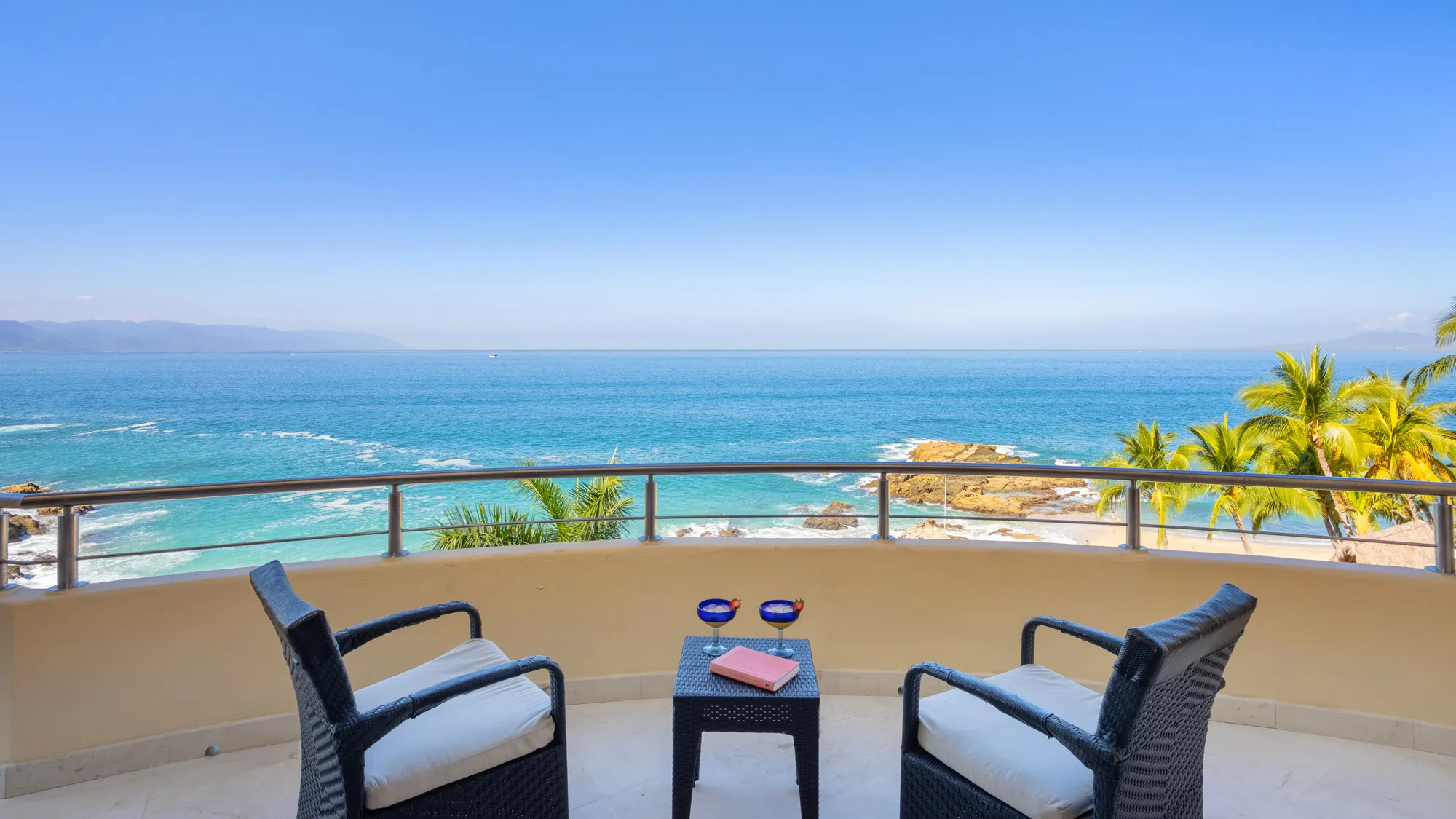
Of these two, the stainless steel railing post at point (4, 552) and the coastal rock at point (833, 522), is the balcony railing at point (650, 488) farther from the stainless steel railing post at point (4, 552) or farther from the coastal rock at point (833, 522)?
the coastal rock at point (833, 522)

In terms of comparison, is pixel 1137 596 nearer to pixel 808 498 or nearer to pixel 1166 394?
pixel 808 498

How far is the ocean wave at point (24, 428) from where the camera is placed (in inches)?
1326

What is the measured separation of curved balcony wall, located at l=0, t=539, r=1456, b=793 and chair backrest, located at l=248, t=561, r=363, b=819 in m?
1.06

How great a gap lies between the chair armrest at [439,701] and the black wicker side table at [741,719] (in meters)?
0.30

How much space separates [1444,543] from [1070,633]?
5.48ft

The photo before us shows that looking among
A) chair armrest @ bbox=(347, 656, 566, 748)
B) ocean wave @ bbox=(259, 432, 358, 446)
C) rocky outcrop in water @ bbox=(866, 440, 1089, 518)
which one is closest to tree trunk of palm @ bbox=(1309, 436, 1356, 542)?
rocky outcrop in water @ bbox=(866, 440, 1089, 518)

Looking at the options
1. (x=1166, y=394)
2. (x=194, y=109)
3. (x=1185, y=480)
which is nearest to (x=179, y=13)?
(x=1185, y=480)

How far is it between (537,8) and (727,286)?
18265mm

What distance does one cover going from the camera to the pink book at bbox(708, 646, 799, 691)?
180cm

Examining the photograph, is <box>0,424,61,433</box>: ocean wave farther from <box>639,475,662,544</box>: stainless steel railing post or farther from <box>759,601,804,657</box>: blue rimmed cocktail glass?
<box>759,601,804,657</box>: blue rimmed cocktail glass

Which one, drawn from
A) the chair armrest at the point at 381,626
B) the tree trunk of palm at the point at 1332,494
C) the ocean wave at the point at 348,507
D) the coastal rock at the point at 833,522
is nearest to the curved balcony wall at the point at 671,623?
the chair armrest at the point at 381,626

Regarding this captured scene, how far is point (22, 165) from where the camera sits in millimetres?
21531

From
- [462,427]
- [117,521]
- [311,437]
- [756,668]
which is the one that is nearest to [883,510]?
[756,668]

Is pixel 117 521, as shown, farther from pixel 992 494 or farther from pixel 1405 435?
pixel 1405 435
